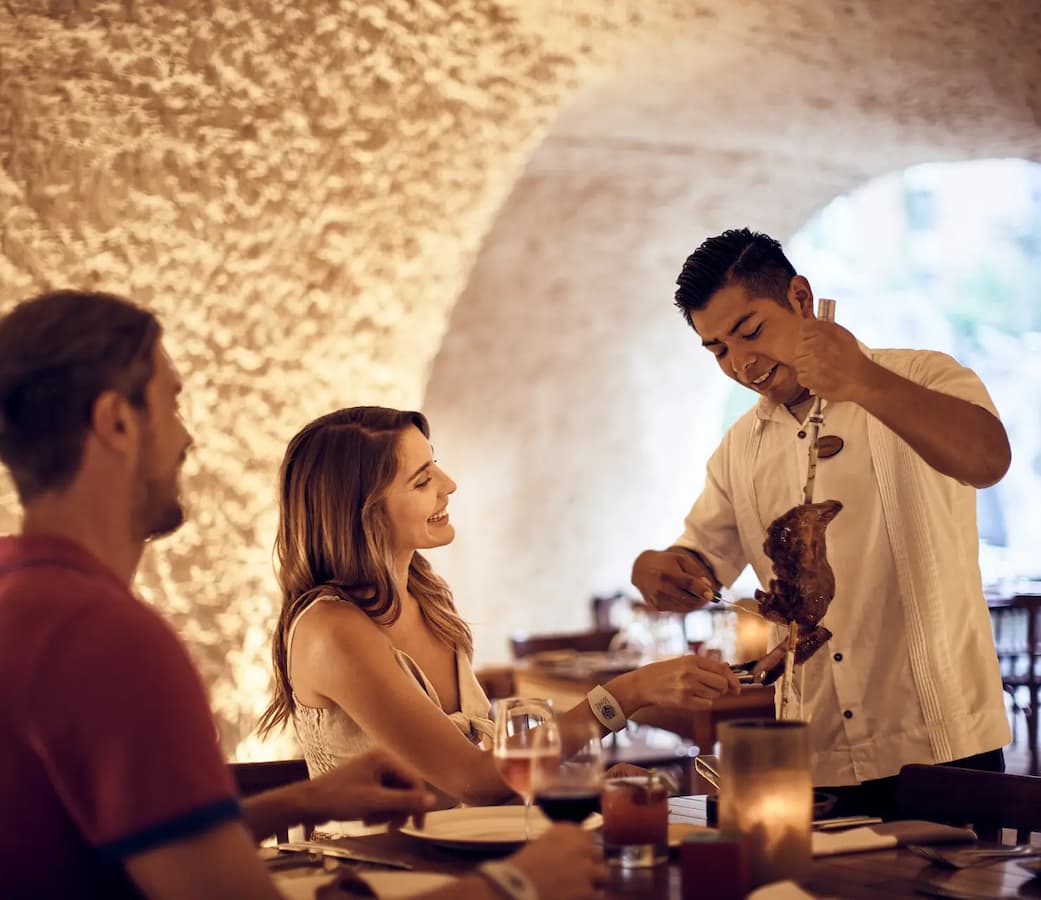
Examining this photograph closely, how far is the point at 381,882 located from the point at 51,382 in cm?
72

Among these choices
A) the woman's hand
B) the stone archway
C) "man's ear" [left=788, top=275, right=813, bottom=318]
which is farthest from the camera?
the stone archway

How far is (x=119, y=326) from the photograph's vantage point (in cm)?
126

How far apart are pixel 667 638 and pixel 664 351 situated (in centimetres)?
293

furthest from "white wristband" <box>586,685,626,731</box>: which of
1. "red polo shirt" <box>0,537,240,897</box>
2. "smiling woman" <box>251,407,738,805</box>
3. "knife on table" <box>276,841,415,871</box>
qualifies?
"red polo shirt" <box>0,537,240,897</box>

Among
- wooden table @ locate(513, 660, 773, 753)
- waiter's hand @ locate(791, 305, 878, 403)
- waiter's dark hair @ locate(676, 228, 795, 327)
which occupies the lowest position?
wooden table @ locate(513, 660, 773, 753)

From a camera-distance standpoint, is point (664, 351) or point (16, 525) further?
point (664, 351)

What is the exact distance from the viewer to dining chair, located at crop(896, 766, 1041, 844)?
6.09ft

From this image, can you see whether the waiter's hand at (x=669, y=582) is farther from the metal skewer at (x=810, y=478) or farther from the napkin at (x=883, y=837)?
the napkin at (x=883, y=837)

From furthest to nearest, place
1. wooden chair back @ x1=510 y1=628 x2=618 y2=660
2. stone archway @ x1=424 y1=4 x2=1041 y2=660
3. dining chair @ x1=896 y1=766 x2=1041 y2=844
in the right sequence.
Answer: stone archway @ x1=424 y1=4 x2=1041 y2=660 < wooden chair back @ x1=510 y1=628 x2=618 y2=660 < dining chair @ x1=896 y1=766 x2=1041 y2=844

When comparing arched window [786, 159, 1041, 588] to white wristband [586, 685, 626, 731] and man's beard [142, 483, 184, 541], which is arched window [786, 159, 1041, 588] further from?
man's beard [142, 483, 184, 541]

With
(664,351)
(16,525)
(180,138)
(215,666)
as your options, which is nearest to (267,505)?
(215,666)

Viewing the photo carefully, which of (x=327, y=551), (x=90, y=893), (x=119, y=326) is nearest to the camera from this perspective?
(x=90, y=893)

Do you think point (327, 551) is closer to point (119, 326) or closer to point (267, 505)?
point (119, 326)

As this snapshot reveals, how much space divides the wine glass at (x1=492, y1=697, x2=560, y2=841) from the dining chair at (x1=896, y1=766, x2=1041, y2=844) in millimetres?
743
